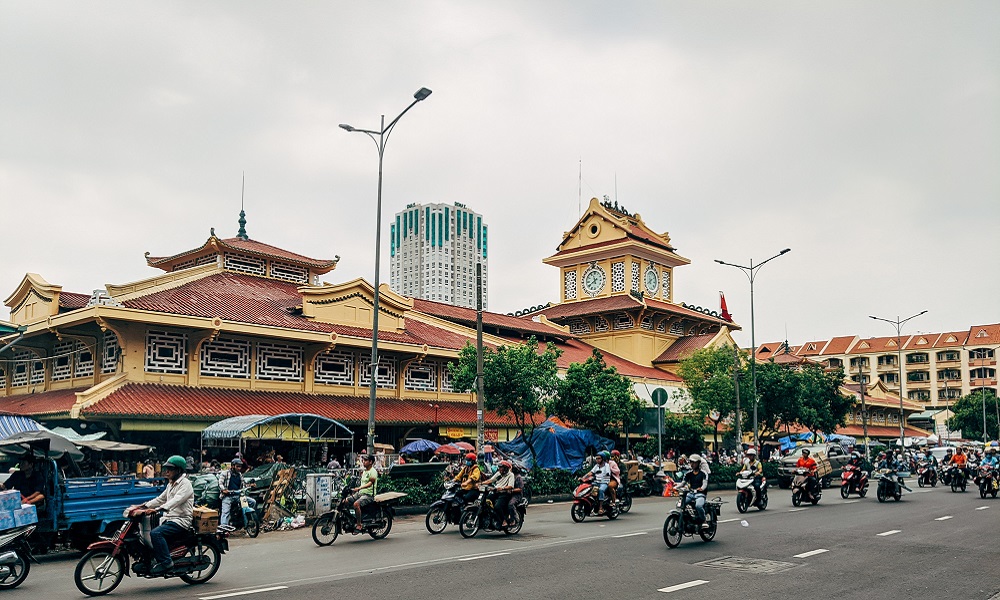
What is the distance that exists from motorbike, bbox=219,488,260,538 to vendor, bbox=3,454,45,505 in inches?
173

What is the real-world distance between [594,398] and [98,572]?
74.4 ft

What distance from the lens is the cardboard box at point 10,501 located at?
11484 millimetres

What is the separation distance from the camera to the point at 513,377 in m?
29.9

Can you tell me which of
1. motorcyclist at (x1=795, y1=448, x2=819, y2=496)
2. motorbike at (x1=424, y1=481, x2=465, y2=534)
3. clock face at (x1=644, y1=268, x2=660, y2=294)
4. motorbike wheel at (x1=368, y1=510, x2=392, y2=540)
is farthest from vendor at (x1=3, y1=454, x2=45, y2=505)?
clock face at (x1=644, y1=268, x2=660, y2=294)

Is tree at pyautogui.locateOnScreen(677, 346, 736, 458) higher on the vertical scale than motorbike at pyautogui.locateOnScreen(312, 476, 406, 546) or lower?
higher

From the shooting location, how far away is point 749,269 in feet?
126

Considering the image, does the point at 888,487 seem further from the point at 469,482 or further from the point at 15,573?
the point at 15,573

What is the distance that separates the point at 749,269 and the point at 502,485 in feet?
80.2

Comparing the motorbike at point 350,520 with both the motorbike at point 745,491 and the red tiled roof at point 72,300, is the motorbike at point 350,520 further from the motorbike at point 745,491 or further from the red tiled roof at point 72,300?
the red tiled roof at point 72,300

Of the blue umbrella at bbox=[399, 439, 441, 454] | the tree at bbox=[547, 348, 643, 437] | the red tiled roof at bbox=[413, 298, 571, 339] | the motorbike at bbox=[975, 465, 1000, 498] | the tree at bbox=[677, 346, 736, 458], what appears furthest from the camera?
the red tiled roof at bbox=[413, 298, 571, 339]

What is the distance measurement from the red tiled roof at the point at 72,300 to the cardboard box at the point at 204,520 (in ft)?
69.7

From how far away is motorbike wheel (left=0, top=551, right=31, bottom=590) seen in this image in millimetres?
11312

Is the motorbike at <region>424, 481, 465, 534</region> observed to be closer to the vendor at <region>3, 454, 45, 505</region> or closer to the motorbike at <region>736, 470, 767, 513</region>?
the vendor at <region>3, 454, 45, 505</region>

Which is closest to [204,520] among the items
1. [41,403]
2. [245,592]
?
[245,592]
